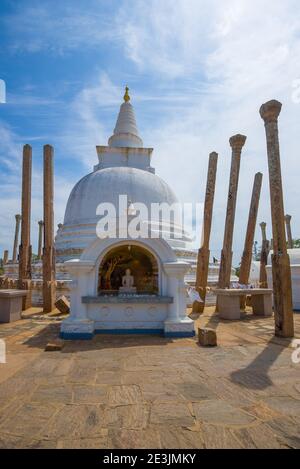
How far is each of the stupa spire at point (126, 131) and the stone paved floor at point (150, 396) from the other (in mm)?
18437

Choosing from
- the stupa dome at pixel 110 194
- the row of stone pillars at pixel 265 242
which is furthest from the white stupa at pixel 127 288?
the stupa dome at pixel 110 194

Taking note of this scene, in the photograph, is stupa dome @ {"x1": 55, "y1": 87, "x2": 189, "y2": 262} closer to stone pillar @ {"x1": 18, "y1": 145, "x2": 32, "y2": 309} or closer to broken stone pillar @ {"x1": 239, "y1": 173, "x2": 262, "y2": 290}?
stone pillar @ {"x1": 18, "y1": 145, "x2": 32, "y2": 309}

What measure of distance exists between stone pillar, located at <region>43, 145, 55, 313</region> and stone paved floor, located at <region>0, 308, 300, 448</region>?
4.99 metres

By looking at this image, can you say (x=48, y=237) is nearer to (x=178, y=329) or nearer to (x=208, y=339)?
(x=178, y=329)

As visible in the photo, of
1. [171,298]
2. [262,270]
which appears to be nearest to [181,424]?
[171,298]

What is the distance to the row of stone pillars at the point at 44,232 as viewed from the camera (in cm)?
1072

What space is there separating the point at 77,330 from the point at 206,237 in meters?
6.07

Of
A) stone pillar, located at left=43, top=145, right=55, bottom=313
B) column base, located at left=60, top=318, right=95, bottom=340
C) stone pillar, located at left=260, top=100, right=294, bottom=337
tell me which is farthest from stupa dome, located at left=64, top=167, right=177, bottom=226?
stone pillar, located at left=260, top=100, right=294, bottom=337

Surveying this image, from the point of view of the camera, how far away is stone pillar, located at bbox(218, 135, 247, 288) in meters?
10.7

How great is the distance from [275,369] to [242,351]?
1105 mm

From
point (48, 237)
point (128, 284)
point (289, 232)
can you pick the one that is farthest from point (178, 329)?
point (289, 232)

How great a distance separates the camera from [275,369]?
4.23 metres

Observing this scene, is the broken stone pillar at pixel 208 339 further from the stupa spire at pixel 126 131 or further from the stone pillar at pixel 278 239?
the stupa spire at pixel 126 131

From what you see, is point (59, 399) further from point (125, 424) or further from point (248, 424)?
point (248, 424)
